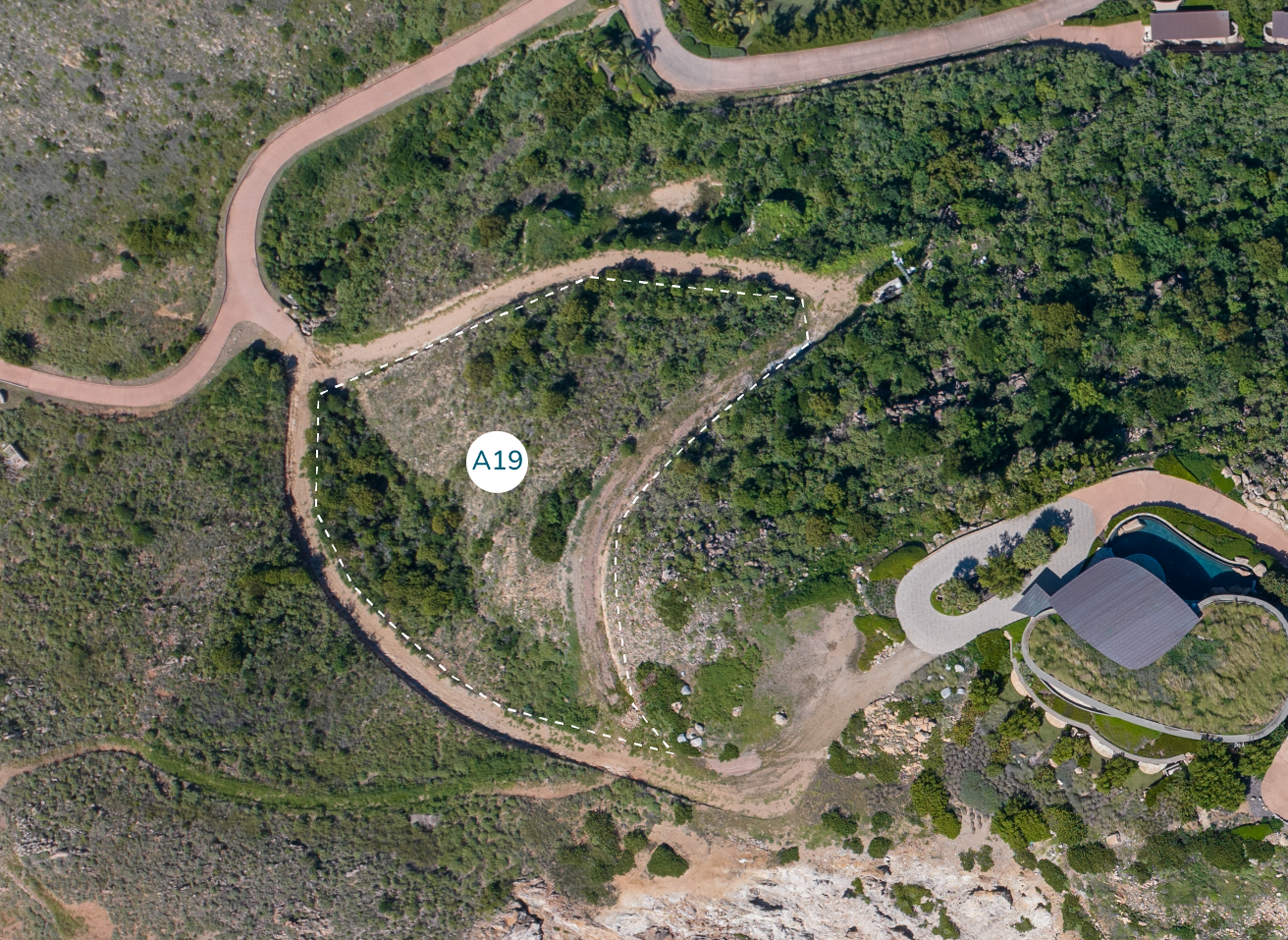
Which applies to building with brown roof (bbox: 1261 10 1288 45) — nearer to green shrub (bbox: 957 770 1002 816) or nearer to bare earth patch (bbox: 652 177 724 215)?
bare earth patch (bbox: 652 177 724 215)

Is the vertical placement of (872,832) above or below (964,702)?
below

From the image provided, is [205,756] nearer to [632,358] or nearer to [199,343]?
[199,343]

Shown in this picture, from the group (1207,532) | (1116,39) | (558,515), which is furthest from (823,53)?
(1207,532)

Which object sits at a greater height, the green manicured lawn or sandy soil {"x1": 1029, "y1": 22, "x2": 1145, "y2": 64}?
sandy soil {"x1": 1029, "y1": 22, "x2": 1145, "y2": 64}

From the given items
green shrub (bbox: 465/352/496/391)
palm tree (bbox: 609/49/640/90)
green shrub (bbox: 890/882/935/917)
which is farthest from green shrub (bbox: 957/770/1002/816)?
palm tree (bbox: 609/49/640/90)

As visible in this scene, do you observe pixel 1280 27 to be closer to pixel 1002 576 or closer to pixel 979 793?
pixel 1002 576

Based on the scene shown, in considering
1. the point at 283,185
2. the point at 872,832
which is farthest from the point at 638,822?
the point at 283,185

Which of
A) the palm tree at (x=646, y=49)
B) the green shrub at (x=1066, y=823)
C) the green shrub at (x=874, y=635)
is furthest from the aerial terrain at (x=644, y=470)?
the palm tree at (x=646, y=49)
